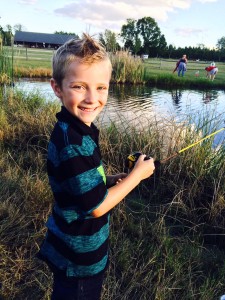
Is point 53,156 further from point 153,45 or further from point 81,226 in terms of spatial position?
point 153,45

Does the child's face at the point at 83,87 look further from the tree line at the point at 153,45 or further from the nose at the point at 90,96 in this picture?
the tree line at the point at 153,45

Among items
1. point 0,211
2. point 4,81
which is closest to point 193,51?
point 4,81

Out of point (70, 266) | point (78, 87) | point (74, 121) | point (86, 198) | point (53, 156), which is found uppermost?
point (78, 87)

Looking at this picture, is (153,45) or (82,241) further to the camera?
(153,45)

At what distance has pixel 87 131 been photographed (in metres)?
1.30

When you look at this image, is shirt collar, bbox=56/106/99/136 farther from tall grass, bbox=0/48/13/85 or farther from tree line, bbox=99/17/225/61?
tree line, bbox=99/17/225/61

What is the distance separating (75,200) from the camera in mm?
1246

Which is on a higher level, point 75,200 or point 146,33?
point 146,33

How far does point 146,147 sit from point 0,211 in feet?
6.59

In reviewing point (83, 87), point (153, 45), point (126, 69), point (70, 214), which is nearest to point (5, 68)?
point (83, 87)

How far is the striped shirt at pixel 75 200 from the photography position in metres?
1.22

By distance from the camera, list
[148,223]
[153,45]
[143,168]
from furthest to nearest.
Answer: [153,45] → [148,223] → [143,168]

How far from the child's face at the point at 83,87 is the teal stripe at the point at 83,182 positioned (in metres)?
0.25

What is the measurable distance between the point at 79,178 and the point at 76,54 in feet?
1.64
